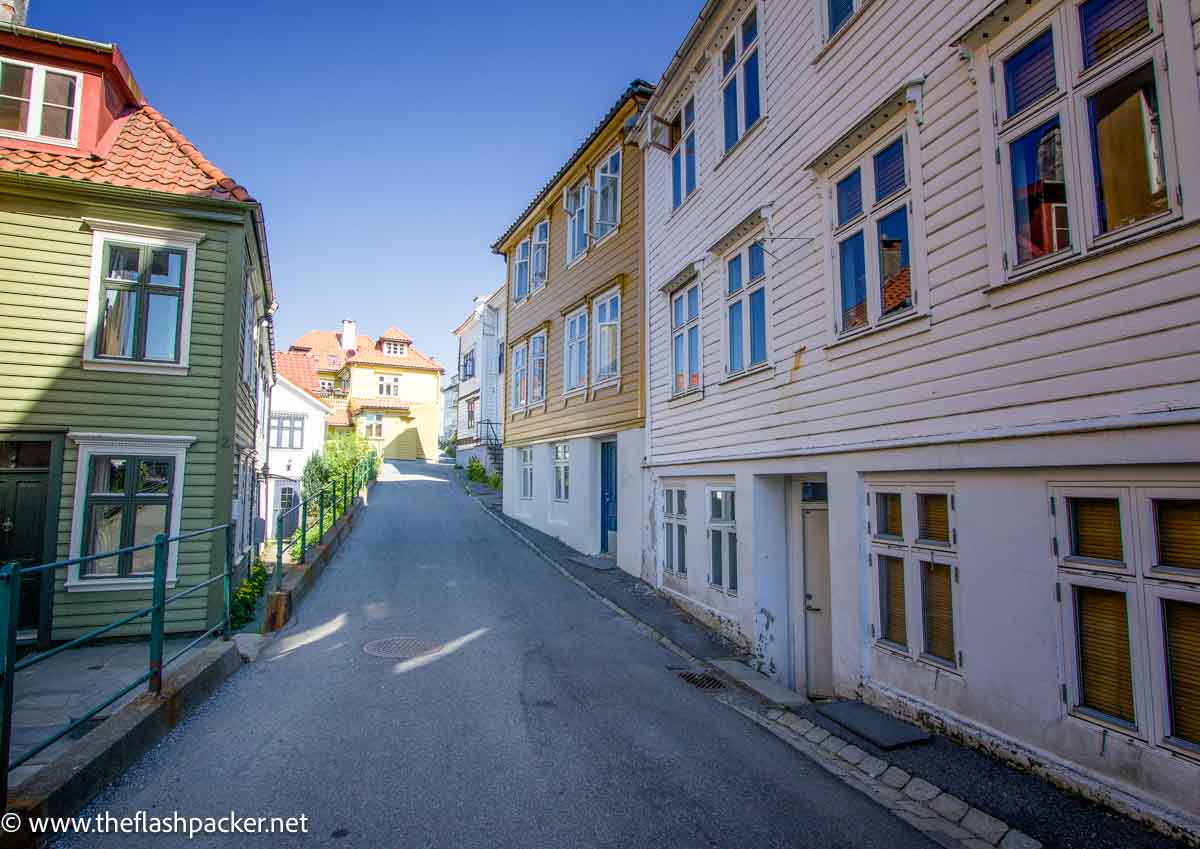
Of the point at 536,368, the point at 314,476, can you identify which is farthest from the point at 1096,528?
the point at 314,476

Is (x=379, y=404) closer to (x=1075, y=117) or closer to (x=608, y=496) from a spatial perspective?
(x=608, y=496)

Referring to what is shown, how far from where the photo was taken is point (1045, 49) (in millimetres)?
4898

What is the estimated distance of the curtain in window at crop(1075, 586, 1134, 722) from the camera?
166 inches

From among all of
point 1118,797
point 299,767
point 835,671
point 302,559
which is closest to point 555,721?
point 299,767

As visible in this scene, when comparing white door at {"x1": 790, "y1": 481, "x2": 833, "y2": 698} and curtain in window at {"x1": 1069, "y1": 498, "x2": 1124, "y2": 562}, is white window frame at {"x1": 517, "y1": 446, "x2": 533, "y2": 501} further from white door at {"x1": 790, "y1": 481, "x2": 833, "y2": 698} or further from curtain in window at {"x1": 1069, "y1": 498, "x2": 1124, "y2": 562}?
curtain in window at {"x1": 1069, "y1": 498, "x2": 1124, "y2": 562}

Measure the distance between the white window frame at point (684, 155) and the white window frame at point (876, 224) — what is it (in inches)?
167

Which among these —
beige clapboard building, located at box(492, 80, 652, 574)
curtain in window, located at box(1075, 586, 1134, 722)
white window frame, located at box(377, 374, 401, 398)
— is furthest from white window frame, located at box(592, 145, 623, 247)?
white window frame, located at box(377, 374, 401, 398)

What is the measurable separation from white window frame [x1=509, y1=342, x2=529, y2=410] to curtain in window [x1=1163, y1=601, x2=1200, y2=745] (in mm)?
17242

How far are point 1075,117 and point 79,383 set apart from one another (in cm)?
1219

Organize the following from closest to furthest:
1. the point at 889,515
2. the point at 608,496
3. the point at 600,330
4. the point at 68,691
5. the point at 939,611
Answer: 1. the point at 939,611
2. the point at 889,515
3. the point at 68,691
4. the point at 600,330
5. the point at 608,496

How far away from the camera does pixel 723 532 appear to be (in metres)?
9.86

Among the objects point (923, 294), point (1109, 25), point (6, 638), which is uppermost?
point (1109, 25)

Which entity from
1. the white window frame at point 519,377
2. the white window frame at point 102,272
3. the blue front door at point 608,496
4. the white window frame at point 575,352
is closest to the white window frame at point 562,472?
the blue front door at point 608,496

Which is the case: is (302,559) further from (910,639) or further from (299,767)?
(910,639)
